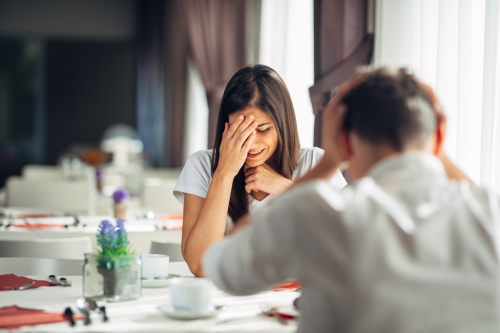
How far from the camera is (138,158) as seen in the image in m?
9.51

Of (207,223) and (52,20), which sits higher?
(52,20)

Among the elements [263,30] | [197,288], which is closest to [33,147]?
[263,30]

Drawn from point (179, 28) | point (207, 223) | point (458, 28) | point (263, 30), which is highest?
point (179, 28)

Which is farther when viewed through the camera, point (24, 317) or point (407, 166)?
point (24, 317)

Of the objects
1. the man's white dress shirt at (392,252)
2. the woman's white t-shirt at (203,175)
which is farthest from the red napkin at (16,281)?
the man's white dress shirt at (392,252)

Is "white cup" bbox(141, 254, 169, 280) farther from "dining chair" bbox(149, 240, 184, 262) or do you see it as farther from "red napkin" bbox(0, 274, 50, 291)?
"dining chair" bbox(149, 240, 184, 262)

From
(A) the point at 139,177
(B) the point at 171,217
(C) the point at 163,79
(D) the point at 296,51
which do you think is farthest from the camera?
(C) the point at 163,79

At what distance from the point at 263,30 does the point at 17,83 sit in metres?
7.74

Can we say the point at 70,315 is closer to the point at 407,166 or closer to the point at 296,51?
the point at 407,166

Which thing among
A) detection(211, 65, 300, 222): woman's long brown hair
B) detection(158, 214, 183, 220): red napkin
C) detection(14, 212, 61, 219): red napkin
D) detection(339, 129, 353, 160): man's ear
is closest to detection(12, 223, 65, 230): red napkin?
detection(14, 212, 61, 219): red napkin

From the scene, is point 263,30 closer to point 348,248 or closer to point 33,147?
point 348,248

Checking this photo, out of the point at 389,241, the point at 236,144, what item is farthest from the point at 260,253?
the point at 236,144

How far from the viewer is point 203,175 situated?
233 cm

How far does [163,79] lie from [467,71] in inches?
335
